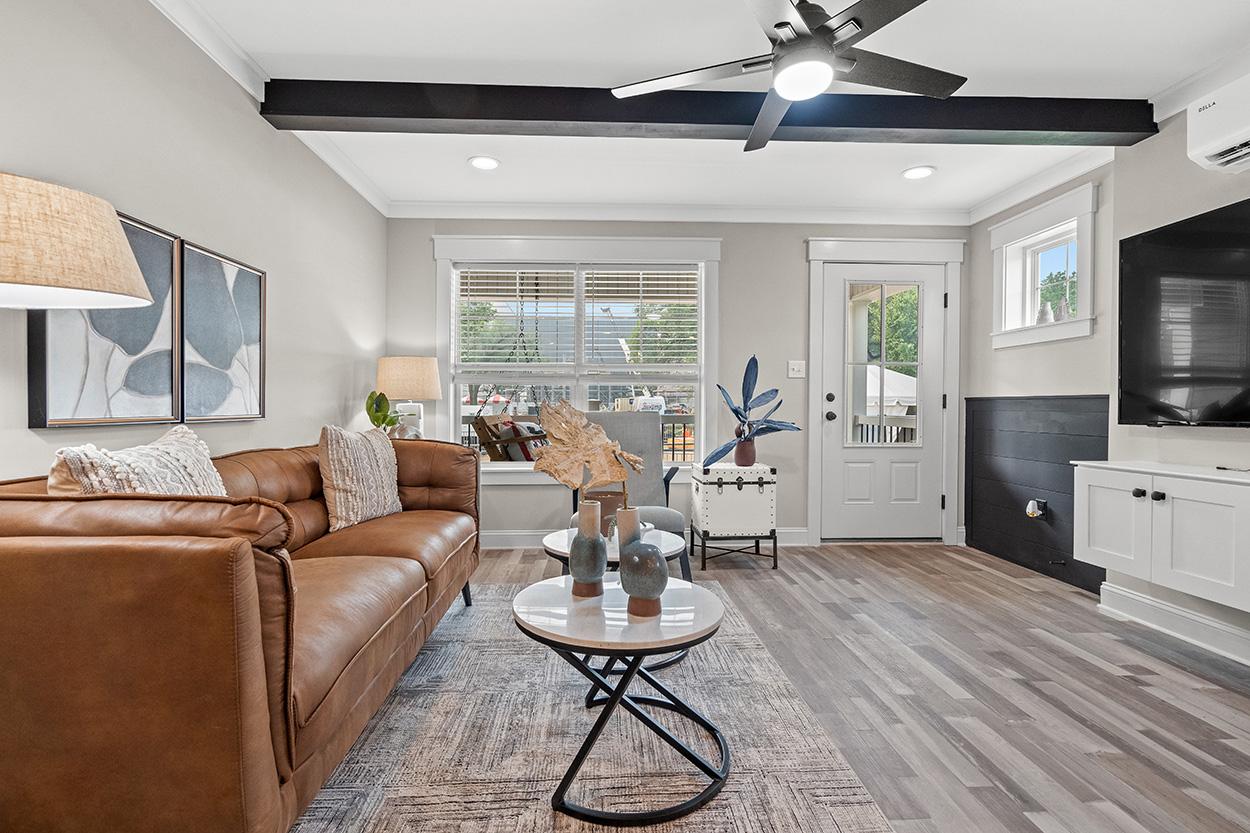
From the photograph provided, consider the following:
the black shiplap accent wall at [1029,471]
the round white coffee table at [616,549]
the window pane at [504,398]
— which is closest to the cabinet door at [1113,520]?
the black shiplap accent wall at [1029,471]

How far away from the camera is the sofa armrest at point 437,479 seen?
9.90 feet

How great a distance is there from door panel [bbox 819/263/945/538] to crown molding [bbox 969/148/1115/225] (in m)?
0.46

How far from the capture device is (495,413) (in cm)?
449

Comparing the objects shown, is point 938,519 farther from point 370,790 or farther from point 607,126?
point 370,790

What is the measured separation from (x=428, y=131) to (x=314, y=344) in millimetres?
1255

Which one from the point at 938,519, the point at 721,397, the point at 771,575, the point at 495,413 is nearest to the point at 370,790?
the point at 771,575

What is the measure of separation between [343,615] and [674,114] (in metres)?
2.46

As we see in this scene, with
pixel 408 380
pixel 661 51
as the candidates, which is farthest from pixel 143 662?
pixel 408 380

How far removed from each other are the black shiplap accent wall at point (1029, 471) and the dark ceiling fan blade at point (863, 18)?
8.65 feet

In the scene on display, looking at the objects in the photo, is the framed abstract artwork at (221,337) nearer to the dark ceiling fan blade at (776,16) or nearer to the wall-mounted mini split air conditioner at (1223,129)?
the dark ceiling fan blade at (776,16)

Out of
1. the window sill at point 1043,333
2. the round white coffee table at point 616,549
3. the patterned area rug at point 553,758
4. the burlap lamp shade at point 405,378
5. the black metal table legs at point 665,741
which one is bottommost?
the patterned area rug at point 553,758

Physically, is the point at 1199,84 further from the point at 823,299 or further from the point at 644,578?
the point at 644,578

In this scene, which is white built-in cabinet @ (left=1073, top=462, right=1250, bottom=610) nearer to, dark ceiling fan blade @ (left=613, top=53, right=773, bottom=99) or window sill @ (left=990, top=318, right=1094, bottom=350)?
window sill @ (left=990, top=318, right=1094, bottom=350)

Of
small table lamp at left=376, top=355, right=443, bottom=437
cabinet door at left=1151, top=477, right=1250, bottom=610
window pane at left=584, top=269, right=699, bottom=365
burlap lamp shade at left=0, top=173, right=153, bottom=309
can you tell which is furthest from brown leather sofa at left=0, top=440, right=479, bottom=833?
window pane at left=584, top=269, right=699, bottom=365
